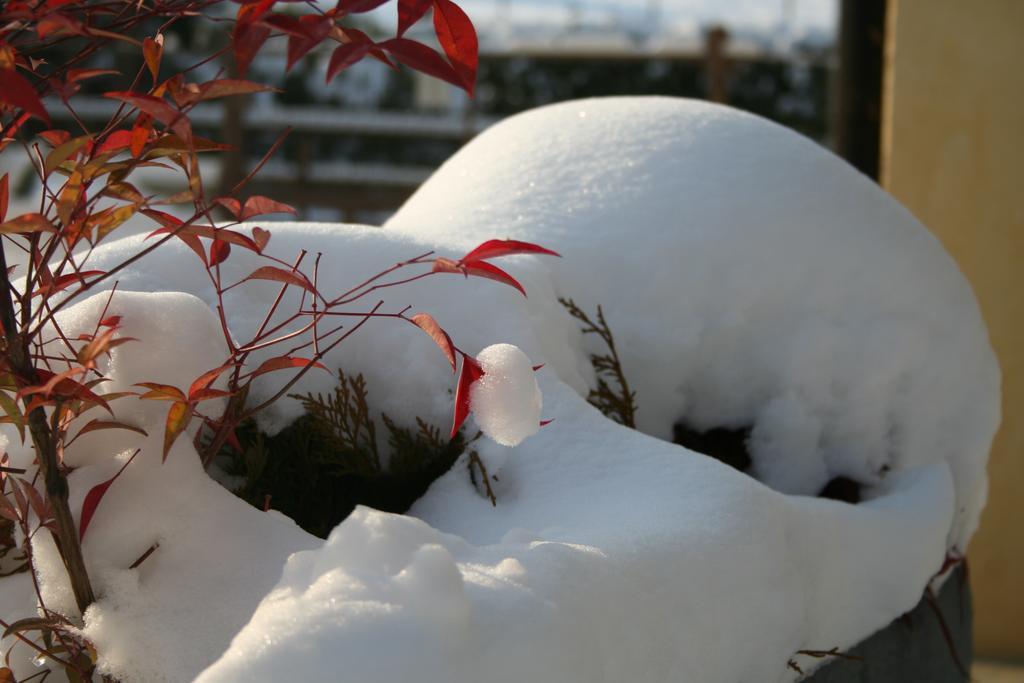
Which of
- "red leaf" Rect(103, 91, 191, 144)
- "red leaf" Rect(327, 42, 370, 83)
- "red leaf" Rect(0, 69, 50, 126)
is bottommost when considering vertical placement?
"red leaf" Rect(103, 91, 191, 144)

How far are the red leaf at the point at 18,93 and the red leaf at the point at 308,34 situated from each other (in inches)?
6.8

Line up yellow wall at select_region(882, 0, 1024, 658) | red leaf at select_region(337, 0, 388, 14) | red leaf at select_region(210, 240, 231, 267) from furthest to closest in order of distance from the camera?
yellow wall at select_region(882, 0, 1024, 658), red leaf at select_region(210, 240, 231, 267), red leaf at select_region(337, 0, 388, 14)

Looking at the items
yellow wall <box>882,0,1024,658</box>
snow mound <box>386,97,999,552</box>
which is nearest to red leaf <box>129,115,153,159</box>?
snow mound <box>386,97,999,552</box>

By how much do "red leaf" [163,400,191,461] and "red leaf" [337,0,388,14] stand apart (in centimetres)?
37

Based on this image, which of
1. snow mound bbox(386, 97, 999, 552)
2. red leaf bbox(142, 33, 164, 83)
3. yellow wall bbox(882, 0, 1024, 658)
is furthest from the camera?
yellow wall bbox(882, 0, 1024, 658)

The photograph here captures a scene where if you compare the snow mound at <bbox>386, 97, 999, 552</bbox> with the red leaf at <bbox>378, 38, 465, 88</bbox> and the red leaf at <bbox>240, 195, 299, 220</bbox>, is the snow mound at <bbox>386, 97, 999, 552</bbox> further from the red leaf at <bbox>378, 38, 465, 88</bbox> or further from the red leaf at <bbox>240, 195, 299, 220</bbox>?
the red leaf at <bbox>378, 38, 465, 88</bbox>

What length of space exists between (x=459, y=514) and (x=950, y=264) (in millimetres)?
1143

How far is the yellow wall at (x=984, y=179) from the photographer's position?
149 inches

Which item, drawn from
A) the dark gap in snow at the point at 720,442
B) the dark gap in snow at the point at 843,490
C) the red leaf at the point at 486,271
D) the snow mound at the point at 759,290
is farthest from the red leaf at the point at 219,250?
the dark gap in snow at the point at 843,490

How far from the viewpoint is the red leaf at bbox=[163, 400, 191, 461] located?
3.15ft

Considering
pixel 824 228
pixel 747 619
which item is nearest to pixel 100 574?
pixel 747 619

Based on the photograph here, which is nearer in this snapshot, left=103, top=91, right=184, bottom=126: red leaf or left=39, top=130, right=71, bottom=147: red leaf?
left=103, top=91, right=184, bottom=126: red leaf

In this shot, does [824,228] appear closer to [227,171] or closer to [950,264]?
[950,264]

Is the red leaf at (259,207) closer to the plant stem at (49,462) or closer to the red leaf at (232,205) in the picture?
the red leaf at (232,205)
